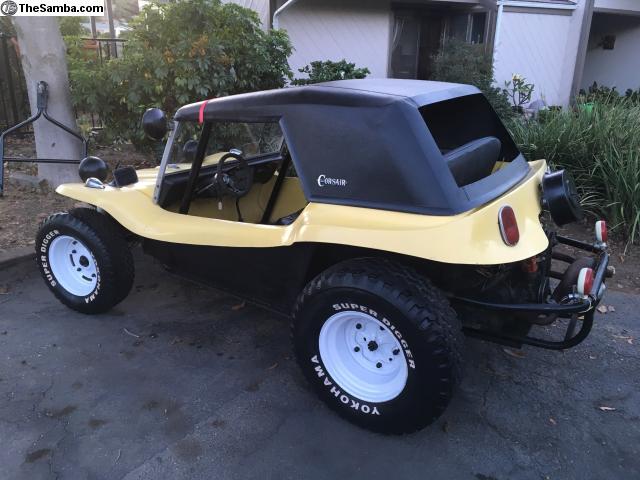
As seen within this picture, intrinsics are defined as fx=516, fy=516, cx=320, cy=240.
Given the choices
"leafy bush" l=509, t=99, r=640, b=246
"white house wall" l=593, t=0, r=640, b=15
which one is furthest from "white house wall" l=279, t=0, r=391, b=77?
"leafy bush" l=509, t=99, r=640, b=246

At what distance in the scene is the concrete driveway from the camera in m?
2.36

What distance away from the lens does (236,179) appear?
3.42 m

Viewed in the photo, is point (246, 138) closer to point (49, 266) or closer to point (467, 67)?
point (49, 266)

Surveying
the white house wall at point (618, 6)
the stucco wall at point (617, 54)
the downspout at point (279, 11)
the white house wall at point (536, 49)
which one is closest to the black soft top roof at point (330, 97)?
the downspout at point (279, 11)

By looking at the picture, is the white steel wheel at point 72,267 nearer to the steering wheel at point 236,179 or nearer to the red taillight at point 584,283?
the steering wheel at point 236,179

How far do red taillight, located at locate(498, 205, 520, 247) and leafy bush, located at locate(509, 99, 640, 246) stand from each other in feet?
10.0

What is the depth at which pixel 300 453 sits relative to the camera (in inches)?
96.1

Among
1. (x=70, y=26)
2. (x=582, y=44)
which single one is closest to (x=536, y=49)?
(x=582, y=44)

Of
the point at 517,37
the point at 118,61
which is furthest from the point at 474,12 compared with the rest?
the point at 118,61

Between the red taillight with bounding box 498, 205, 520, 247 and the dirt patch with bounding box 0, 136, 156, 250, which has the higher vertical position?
the red taillight with bounding box 498, 205, 520, 247

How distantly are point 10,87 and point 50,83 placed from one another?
11.0 ft

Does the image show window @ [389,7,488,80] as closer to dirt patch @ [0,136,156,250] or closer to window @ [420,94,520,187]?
dirt patch @ [0,136,156,250]

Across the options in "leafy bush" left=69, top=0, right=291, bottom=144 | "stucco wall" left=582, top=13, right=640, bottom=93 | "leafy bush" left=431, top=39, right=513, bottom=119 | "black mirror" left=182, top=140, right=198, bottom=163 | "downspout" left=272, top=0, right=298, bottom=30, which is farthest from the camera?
"stucco wall" left=582, top=13, right=640, bottom=93

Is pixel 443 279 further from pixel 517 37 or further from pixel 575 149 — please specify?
pixel 517 37
